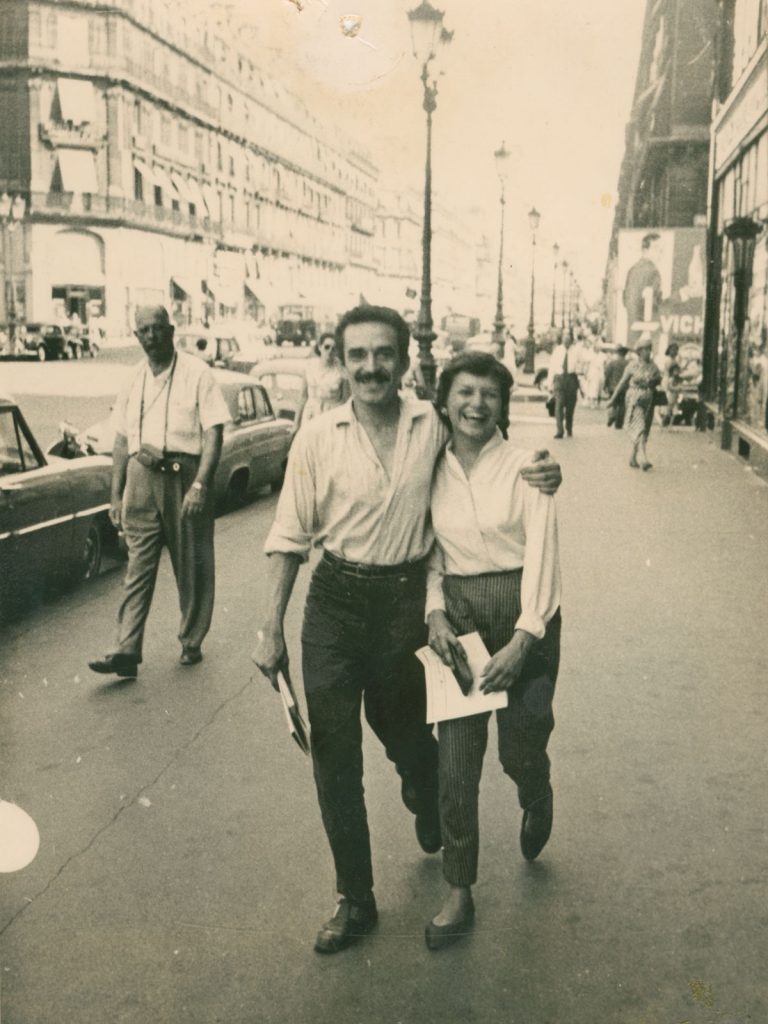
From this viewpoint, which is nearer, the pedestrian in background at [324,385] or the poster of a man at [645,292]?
the pedestrian in background at [324,385]

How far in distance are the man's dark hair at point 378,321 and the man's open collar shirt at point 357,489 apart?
0.57 ft

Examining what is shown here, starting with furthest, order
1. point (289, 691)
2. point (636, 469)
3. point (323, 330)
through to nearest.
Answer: point (636, 469), point (323, 330), point (289, 691)

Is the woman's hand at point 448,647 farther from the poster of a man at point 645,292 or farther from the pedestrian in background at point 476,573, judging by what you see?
the poster of a man at point 645,292

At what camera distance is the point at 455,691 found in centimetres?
319

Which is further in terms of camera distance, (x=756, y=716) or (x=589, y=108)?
(x=756, y=716)

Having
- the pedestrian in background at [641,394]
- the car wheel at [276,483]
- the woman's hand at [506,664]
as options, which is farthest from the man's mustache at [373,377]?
the pedestrian in background at [641,394]

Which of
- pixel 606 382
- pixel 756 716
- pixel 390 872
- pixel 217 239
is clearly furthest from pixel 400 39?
pixel 606 382

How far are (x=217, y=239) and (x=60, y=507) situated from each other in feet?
6.55

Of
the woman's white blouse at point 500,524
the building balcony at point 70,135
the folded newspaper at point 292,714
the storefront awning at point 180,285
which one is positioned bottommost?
the folded newspaper at point 292,714

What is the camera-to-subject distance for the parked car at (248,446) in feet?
29.5

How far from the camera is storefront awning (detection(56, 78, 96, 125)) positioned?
4559 mm

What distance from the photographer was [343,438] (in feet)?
10.4

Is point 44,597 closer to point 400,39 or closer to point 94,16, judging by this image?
point 94,16

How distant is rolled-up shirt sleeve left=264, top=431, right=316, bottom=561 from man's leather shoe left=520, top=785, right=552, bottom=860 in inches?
41.6
